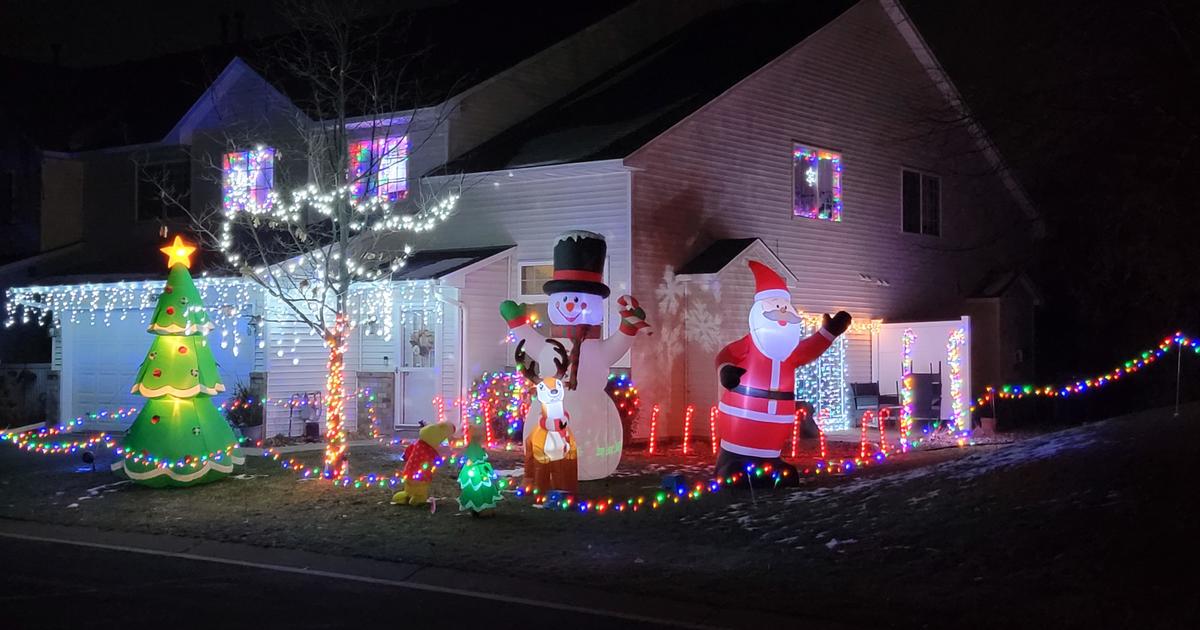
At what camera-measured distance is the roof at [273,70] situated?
2094cm

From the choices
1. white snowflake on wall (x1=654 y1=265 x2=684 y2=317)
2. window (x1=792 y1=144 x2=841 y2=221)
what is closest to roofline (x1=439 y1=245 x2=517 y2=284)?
white snowflake on wall (x1=654 y1=265 x2=684 y2=317)

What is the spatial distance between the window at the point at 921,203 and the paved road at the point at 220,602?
675 inches

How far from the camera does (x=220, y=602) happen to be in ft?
26.8

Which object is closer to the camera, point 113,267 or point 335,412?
point 335,412

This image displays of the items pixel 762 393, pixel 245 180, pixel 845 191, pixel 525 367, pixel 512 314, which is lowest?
pixel 762 393

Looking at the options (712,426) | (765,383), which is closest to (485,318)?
(712,426)

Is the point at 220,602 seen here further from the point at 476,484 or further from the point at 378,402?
the point at 378,402

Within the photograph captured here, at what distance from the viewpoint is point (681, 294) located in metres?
18.5

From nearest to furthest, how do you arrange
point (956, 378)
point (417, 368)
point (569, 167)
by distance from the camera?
point (569, 167), point (417, 368), point (956, 378)

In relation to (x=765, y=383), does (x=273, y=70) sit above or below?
above

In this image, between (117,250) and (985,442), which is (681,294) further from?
(117,250)

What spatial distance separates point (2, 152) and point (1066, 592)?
2825 centimetres

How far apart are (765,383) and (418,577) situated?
16.0 feet

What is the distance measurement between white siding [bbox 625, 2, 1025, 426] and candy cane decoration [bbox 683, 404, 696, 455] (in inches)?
9.8
